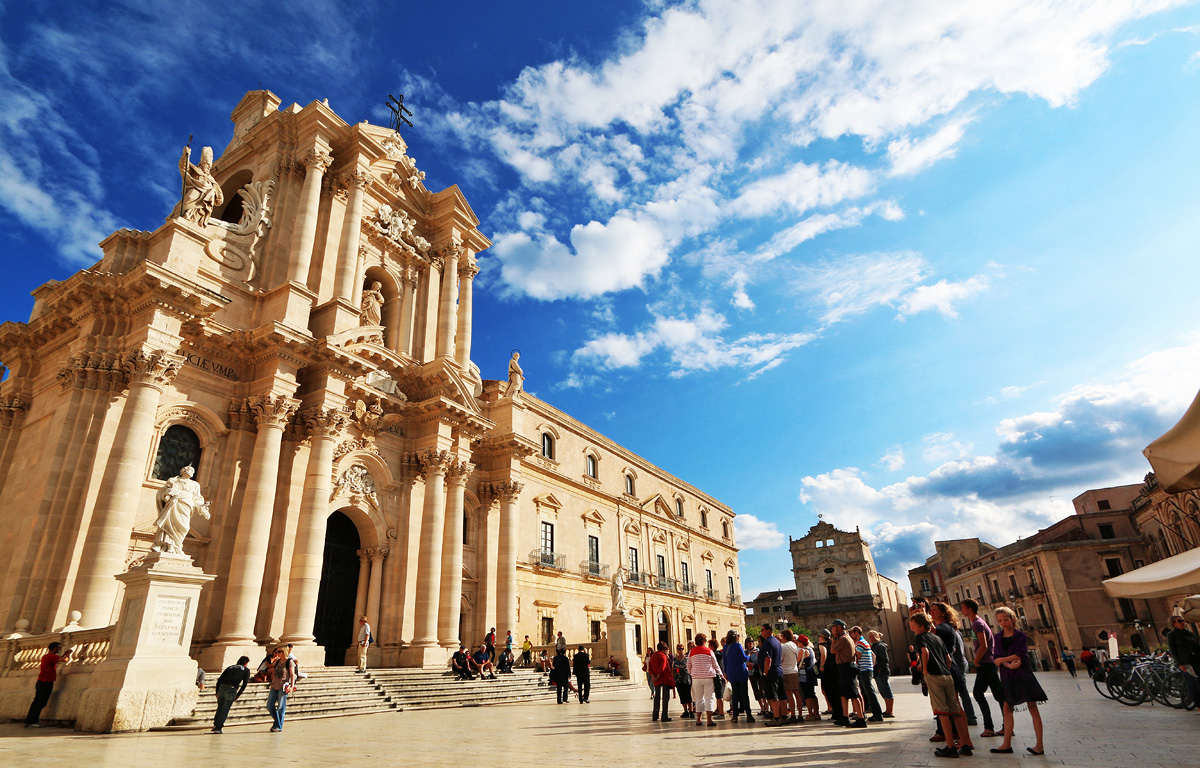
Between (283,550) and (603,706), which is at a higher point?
(283,550)

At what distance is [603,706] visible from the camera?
47.5 ft

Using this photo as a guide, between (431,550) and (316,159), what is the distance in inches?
488

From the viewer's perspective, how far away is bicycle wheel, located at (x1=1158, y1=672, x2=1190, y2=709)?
10055 millimetres

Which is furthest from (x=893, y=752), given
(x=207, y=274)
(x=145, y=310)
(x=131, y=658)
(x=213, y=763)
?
(x=207, y=274)

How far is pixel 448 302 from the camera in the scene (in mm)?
24578

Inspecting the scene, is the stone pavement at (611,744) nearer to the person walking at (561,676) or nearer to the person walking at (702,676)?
the person walking at (702,676)

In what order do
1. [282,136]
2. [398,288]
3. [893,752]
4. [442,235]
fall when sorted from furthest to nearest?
[442,235]
[398,288]
[282,136]
[893,752]

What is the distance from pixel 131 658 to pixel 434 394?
37.7ft

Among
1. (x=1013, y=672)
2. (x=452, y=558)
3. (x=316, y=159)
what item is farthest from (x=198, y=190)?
(x=1013, y=672)

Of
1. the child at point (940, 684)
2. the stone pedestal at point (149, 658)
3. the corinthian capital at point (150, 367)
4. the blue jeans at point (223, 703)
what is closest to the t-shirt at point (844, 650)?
the child at point (940, 684)

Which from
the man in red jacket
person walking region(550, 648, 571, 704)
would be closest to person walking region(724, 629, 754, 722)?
the man in red jacket

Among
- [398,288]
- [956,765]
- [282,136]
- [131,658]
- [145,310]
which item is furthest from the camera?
[398,288]

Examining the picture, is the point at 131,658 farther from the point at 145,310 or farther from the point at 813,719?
the point at 813,719

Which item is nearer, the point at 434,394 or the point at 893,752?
the point at 893,752
